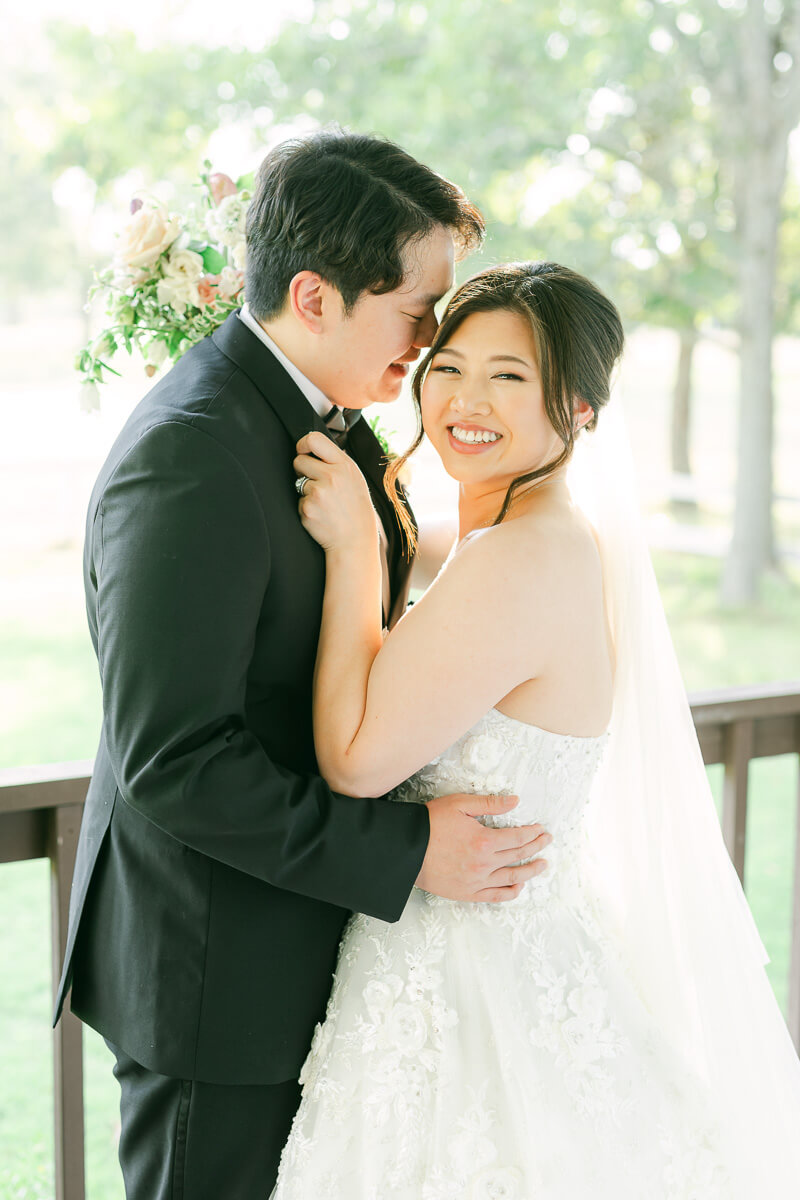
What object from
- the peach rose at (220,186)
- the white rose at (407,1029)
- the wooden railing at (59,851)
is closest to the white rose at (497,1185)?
the white rose at (407,1029)

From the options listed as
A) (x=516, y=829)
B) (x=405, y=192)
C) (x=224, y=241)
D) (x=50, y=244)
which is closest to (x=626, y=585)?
(x=516, y=829)

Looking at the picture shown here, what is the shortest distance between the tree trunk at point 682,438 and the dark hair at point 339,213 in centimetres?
1245

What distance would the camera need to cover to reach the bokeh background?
8.52m

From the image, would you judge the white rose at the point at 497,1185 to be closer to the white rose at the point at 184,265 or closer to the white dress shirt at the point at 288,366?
the white dress shirt at the point at 288,366

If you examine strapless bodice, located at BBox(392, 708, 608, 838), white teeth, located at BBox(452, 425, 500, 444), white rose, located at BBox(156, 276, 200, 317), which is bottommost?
strapless bodice, located at BBox(392, 708, 608, 838)

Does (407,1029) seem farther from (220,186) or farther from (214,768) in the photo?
(220,186)

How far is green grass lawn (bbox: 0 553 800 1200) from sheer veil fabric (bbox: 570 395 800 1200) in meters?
2.06

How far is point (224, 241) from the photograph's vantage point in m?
1.84

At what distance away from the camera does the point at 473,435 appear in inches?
67.7

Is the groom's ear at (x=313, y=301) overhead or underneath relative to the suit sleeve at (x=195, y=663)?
overhead

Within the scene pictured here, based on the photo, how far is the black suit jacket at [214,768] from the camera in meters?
1.37

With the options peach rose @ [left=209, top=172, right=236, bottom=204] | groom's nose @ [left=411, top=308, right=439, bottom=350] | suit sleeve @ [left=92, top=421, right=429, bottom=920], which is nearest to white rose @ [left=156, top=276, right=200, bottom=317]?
peach rose @ [left=209, top=172, right=236, bottom=204]

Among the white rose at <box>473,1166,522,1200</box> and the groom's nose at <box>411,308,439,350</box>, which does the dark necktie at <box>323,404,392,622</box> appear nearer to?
the groom's nose at <box>411,308,439,350</box>

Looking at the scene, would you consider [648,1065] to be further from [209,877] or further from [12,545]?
[12,545]
